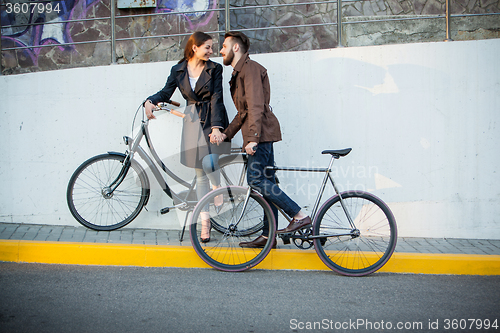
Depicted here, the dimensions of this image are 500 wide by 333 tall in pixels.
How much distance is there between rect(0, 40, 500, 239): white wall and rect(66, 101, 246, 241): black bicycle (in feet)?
1.64

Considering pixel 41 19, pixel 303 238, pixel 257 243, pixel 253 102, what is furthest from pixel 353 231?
pixel 41 19

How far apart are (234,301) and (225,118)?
2035mm

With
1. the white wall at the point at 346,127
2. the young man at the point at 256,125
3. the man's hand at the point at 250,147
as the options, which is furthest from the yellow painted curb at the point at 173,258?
the white wall at the point at 346,127

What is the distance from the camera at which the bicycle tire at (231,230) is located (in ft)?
12.7

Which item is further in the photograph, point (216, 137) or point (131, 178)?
point (131, 178)

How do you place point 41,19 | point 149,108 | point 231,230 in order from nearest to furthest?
point 231,230, point 149,108, point 41,19

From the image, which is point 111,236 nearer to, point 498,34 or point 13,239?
point 13,239

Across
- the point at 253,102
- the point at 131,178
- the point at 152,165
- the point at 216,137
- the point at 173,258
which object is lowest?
the point at 173,258

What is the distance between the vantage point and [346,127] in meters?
5.19

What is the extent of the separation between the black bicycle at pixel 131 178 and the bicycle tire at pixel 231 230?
63 cm

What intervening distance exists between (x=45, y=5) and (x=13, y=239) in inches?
186

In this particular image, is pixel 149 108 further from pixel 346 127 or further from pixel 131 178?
pixel 346 127

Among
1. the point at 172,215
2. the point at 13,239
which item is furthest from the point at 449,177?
the point at 13,239

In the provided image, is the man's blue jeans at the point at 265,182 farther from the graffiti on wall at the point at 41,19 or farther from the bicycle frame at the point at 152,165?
the graffiti on wall at the point at 41,19
